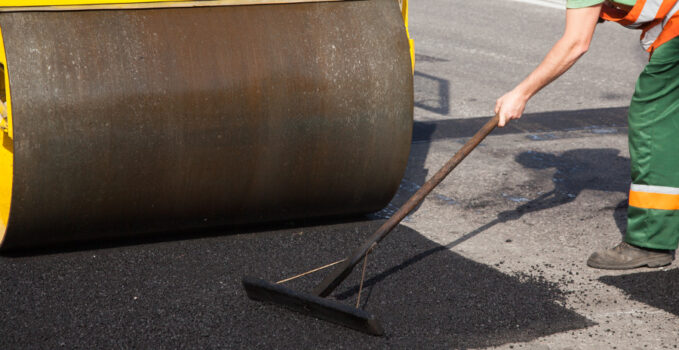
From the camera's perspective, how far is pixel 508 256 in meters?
3.87

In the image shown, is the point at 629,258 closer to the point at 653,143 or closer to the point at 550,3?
the point at 653,143

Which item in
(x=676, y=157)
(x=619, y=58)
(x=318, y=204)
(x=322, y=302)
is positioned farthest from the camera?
(x=619, y=58)

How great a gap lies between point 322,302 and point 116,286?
0.87 metres

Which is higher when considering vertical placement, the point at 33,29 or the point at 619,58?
the point at 33,29

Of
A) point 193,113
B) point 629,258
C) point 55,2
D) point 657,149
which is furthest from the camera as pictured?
point 629,258

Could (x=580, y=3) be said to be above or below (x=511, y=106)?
above

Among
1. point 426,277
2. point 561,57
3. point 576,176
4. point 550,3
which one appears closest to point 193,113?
point 426,277

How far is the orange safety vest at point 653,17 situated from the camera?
A: 357cm

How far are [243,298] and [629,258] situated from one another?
1.68 m

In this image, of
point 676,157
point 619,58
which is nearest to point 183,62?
point 676,157

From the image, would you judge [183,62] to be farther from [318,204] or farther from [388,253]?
[388,253]

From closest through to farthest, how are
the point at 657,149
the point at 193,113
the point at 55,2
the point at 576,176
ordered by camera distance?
the point at 55,2 → the point at 193,113 → the point at 657,149 → the point at 576,176

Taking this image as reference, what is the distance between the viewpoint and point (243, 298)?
3316mm

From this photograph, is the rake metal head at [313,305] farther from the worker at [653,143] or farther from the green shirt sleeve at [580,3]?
the green shirt sleeve at [580,3]
